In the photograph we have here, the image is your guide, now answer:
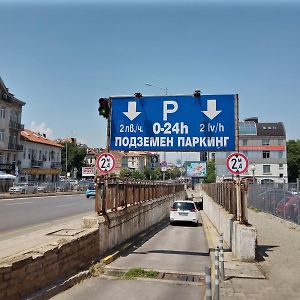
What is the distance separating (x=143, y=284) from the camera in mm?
8586

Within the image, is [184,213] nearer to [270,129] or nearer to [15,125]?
[15,125]

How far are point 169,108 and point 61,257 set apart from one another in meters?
6.63

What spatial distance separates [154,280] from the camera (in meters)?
8.97

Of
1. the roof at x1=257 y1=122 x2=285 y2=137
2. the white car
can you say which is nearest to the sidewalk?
the white car

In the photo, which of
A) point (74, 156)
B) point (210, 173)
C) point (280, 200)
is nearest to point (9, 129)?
point (280, 200)

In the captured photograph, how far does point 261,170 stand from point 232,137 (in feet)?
247

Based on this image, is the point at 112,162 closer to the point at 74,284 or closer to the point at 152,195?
the point at 74,284

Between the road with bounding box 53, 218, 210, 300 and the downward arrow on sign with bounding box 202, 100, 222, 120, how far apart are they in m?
4.50

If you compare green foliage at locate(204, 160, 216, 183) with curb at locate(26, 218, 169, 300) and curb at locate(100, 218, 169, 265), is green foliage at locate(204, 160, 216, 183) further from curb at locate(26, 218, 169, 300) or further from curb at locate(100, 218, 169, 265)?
curb at locate(26, 218, 169, 300)

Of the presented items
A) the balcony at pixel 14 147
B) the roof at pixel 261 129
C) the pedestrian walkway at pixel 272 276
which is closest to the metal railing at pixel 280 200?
the pedestrian walkway at pixel 272 276

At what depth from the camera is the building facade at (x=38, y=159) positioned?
70.8 meters

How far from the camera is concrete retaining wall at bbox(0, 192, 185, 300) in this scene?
614 cm

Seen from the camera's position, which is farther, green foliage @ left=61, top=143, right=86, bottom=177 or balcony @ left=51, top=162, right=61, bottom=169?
green foliage @ left=61, top=143, right=86, bottom=177

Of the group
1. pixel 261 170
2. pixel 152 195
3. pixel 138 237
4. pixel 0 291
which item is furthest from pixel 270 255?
pixel 261 170
